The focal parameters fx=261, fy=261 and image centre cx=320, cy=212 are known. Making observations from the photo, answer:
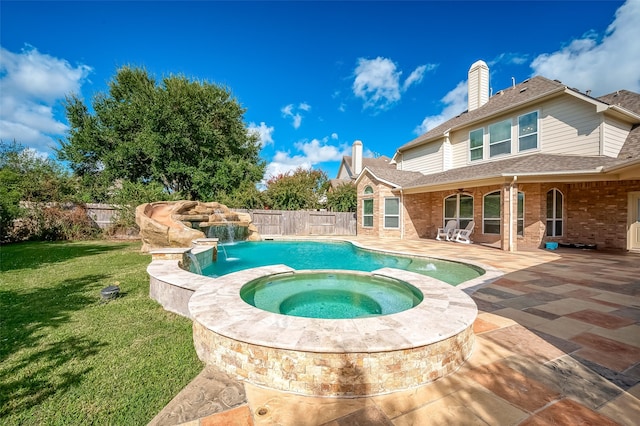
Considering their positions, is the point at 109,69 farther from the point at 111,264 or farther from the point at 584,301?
the point at 584,301

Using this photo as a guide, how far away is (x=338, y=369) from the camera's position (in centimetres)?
208

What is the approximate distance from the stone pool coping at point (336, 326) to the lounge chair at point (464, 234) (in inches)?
369

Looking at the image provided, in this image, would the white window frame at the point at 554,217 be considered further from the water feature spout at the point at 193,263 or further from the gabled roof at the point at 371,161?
the gabled roof at the point at 371,161

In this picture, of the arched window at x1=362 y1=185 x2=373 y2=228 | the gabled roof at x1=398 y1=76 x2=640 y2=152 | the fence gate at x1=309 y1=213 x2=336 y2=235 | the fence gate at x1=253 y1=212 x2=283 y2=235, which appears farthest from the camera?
the fence gate at x1=309 y1=213 x2=336 y2=235

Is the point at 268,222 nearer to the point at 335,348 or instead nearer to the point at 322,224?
the point at 322,224

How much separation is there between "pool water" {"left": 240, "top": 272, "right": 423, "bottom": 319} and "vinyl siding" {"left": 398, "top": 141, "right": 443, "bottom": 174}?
36.3 ft

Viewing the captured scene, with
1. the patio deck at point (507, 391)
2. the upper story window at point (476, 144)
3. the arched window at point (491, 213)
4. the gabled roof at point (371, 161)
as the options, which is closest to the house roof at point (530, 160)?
the upper story window at point (476, 144)

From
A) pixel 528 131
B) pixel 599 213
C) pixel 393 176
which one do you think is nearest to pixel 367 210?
pixel 393 176

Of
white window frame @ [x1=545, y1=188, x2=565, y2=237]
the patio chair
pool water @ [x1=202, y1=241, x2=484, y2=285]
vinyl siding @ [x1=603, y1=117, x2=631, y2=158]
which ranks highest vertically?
vinyl siding @ [x1=603, y1=117, x2=631, y2=158]

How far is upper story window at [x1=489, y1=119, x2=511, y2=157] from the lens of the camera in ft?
36.6

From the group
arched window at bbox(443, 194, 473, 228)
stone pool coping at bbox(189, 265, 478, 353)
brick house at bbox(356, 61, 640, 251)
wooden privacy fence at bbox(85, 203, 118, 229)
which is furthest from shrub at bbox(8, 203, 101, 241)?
arched window at bbox(443, 194, 473, 228)

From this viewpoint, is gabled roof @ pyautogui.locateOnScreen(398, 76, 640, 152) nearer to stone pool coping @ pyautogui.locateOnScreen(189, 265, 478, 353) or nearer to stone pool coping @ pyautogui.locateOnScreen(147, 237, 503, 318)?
stone pool coping @ pyautogui.locateOnScreen(147, 237, 503, 318)

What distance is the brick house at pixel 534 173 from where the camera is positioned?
28.7ft

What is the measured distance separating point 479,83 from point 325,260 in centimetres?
1261
